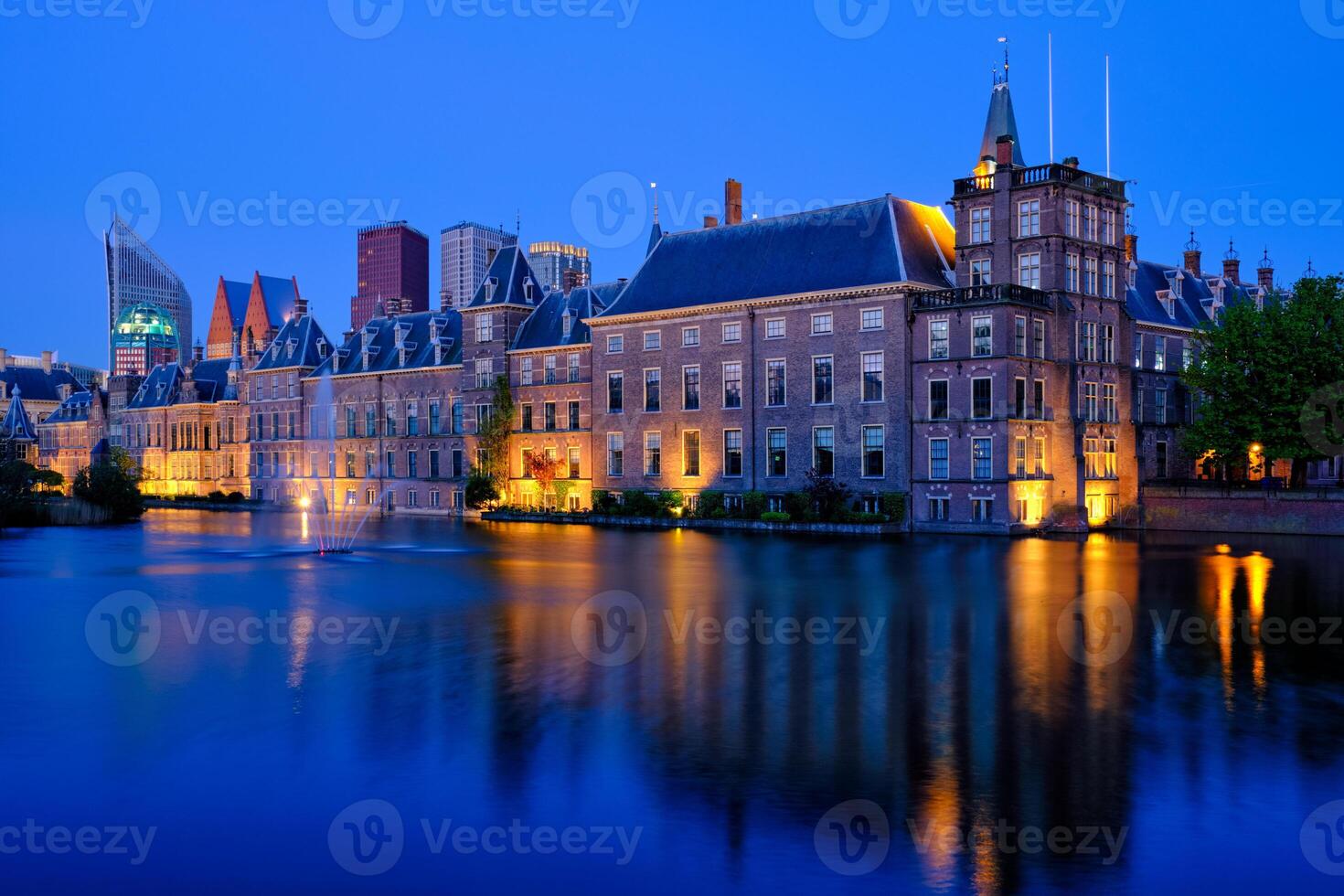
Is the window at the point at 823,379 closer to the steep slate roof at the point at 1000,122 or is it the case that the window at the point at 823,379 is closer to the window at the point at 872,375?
the window at the point at 872,375

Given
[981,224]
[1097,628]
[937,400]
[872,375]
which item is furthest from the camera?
[872,375]

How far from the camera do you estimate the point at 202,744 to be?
49.2 feet

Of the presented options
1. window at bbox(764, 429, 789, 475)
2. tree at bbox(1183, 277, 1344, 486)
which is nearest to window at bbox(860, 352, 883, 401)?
window at bbox(764, 429, 789, 475)

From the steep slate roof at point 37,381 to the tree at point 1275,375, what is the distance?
481ft

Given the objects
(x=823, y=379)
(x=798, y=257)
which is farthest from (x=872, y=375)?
(x=798, y=257)

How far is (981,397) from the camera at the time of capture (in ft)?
177

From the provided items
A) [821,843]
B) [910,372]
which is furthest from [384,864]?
[910,372]

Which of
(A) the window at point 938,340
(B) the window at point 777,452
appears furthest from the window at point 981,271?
(B) the window at point 777,452

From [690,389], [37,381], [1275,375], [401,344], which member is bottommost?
[1275,375]

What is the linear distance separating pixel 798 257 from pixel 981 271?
10.3 m

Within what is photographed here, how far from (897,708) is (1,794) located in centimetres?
1178

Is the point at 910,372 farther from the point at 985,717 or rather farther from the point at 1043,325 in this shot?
the point at 985,717

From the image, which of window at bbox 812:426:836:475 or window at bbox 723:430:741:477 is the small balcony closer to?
window at bbox 812:426:836:475

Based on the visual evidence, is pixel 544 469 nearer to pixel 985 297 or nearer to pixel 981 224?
pixel 985 297
